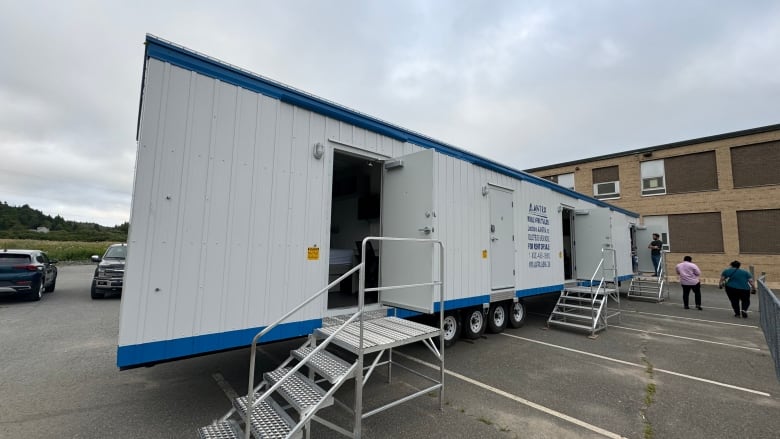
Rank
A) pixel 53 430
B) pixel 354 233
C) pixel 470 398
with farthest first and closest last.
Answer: pixel 354 233 → pixel 470 398 → pixel 53 430

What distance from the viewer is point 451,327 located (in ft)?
18.0

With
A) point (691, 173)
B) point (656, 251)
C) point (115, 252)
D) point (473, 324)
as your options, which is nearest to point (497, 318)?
point (473, 324)

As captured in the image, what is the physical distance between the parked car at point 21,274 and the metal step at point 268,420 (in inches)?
413

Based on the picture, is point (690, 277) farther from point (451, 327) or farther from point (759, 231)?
point (759, 231)

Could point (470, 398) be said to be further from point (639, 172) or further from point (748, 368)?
point (639, 172)

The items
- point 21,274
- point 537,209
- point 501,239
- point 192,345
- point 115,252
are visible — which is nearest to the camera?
point 192,345

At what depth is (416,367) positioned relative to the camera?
4.70 m

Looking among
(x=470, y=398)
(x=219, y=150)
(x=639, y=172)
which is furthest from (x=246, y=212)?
(x=639, y=172)

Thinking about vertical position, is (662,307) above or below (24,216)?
below

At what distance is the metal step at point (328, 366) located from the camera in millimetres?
2734

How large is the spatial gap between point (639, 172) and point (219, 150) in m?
21.3

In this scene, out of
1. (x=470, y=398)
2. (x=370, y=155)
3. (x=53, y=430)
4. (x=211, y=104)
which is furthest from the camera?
(x=370, y=155)

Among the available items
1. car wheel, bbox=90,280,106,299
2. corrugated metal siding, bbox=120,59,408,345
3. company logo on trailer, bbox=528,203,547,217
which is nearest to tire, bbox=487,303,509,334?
company logo on trailer, bbox=528,203,547,217

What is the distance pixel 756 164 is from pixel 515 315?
16.8m
